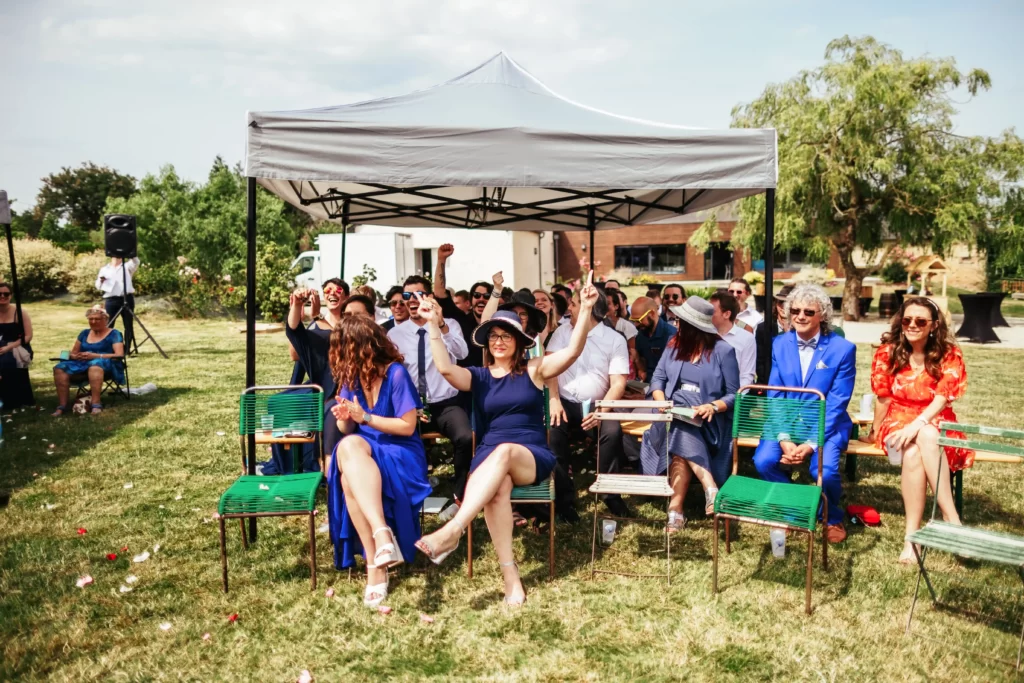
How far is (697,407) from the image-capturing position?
14.5 ft

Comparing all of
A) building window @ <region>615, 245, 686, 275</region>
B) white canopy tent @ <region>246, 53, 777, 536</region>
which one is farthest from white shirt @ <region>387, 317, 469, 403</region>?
building window @ <region>615, 245, 686, 275</region>

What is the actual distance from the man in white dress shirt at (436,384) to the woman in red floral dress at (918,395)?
2.67 m

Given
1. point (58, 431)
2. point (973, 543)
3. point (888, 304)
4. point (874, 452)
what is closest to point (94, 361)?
point (58, 431)

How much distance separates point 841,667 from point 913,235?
18.8m

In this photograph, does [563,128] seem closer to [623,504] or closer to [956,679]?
[623,504]

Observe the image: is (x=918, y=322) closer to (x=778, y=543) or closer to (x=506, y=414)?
(x=778, y=543)

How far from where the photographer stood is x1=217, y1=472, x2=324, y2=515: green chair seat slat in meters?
3.71

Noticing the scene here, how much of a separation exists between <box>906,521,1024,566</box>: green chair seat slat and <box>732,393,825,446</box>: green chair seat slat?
925 millimetres

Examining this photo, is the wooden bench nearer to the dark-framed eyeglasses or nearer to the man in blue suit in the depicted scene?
the man in blue suit

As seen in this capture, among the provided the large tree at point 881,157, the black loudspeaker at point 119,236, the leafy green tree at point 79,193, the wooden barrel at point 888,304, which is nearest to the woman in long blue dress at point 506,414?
the black loudspeaker at point 119,236

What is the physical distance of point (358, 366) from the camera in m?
4.04

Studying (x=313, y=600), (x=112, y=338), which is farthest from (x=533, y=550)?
(x=112, y=338)

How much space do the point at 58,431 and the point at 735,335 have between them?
6655mm

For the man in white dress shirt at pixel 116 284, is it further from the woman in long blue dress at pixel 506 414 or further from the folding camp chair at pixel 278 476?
the woman in long blue dress at pixel 506 414
